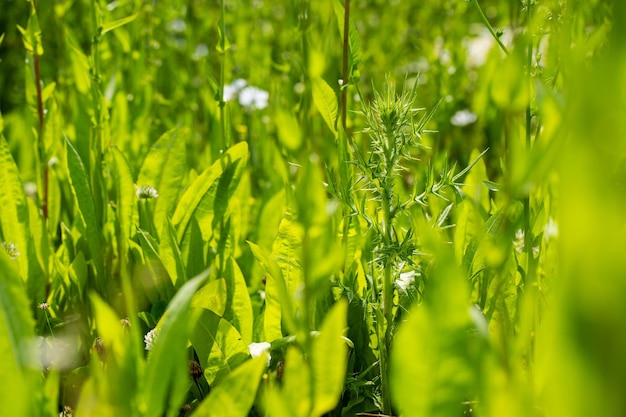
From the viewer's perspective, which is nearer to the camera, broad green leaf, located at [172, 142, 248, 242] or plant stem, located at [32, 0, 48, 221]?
broad green leaf, located at [172, 142, 248, 242]

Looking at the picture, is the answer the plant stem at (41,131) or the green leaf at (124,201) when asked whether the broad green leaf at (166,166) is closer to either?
the green leaf at (124,201)

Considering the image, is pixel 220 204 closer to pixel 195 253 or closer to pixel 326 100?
pixel 195 253

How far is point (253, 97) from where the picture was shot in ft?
7.28

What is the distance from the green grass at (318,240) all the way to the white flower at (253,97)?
0.4 inches

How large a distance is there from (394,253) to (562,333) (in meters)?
0.56

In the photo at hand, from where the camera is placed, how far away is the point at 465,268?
3.71 ft

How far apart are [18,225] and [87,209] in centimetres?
13

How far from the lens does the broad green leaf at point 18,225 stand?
1.37 metres

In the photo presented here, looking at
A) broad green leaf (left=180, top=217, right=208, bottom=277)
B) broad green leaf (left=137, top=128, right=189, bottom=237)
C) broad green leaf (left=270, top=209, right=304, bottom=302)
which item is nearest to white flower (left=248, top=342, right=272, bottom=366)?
broad green leaf (left=270, top=209, right=304, bottom=302)

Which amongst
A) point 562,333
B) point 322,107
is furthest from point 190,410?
point 562,333

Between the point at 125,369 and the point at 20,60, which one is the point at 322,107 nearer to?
the point at 125,369

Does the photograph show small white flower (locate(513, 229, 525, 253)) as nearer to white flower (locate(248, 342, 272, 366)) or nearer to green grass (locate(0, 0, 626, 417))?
green grass (locate(0, 0, 626, 417))

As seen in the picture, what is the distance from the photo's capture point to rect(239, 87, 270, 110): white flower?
2.16 metres

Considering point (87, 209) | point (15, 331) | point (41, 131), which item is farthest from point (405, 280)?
point (41, 131)
